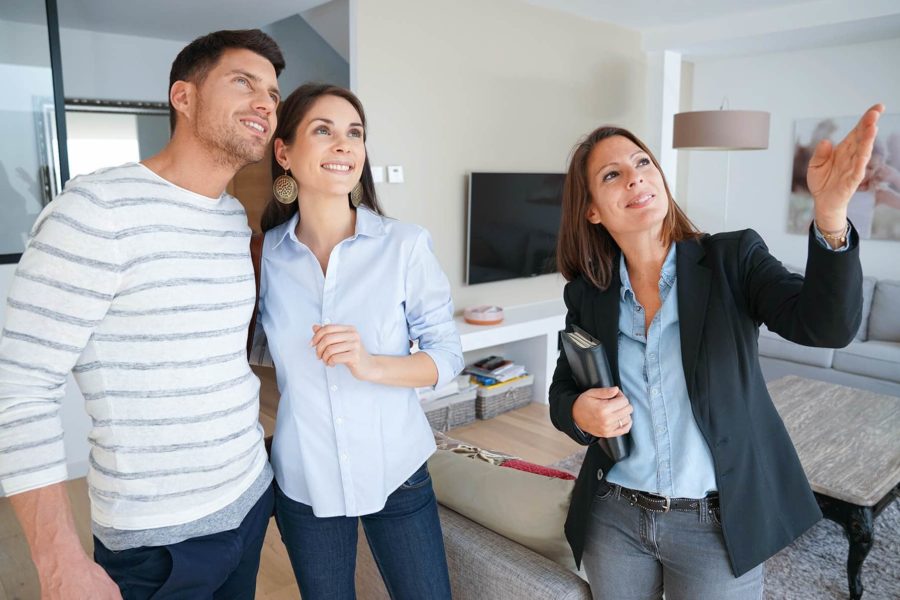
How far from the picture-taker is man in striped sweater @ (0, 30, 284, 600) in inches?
38.9

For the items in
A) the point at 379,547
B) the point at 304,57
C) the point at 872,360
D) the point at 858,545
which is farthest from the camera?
the point at 304,57

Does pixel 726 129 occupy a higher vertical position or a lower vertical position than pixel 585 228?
higher

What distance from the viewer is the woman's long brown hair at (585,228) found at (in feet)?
4.48

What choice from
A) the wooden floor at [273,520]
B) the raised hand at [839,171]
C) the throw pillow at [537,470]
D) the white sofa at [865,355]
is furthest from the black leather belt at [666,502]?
the white sofa at [865,355]

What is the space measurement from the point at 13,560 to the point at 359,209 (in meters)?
2.34

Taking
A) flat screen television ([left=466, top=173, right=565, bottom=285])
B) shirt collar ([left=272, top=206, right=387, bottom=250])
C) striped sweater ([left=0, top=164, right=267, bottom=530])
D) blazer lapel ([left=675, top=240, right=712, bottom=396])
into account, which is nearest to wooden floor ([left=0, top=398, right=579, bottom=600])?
flat screen television ([left=466, top=173, right=565, bottom=285])

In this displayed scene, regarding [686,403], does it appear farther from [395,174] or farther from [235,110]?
[395,174]

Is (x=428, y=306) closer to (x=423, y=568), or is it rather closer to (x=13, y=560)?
(x=423, y=568)

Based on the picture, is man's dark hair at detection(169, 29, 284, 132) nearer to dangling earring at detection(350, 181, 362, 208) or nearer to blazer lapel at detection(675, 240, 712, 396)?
dangling earring at detection(350, 181, 362, 208)

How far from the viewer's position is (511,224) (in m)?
4.55

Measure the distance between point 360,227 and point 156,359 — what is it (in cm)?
46

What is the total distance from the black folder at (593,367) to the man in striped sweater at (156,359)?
1.97 feet

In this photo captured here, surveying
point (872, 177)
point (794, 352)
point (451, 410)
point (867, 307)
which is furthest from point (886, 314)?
point (451, 410)

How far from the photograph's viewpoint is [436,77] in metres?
4.09
